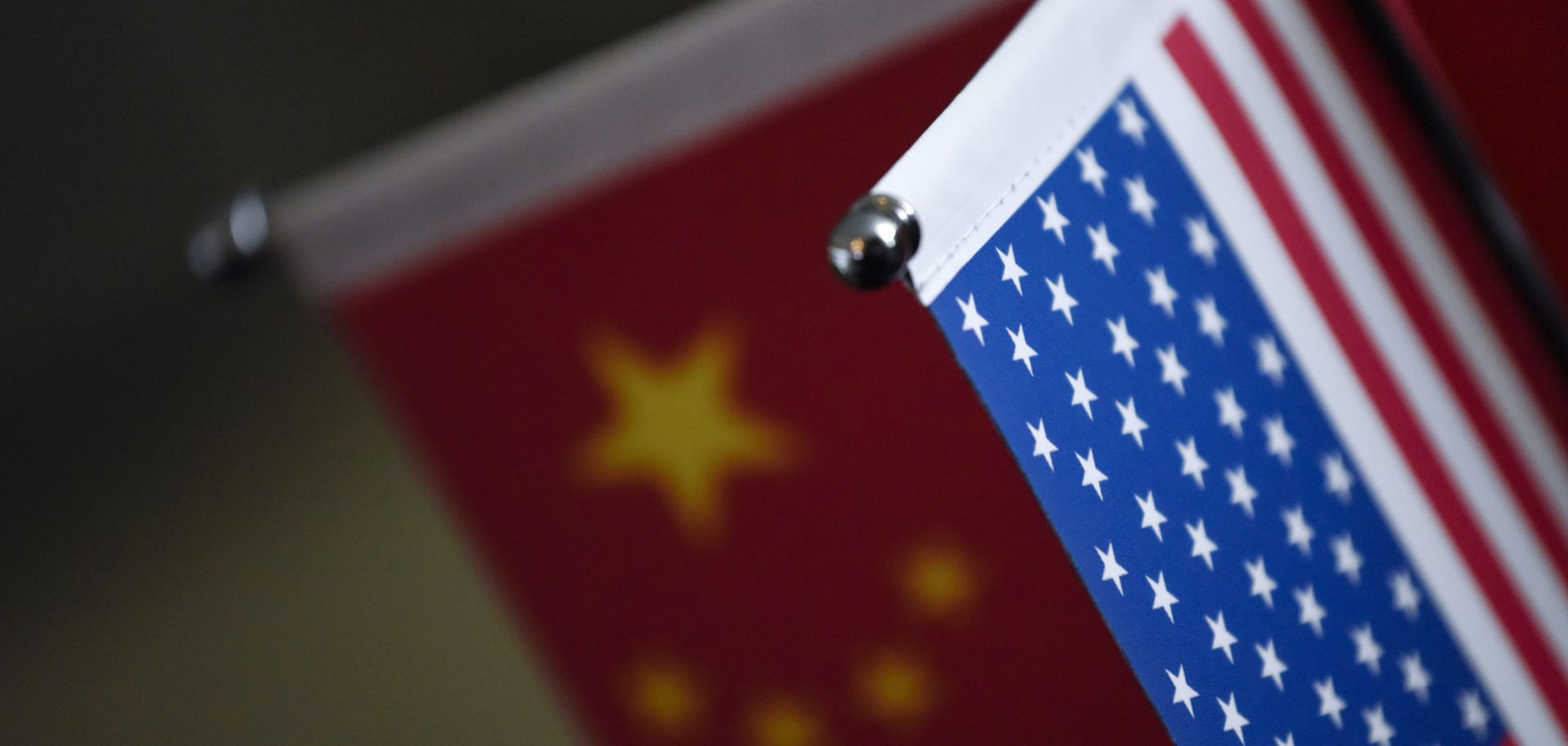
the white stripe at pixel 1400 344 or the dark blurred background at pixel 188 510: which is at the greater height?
the dark blurred background at pixel 188 510

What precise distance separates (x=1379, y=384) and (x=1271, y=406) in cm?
8

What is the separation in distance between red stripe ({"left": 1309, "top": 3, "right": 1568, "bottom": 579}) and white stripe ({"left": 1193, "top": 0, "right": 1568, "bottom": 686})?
3cm

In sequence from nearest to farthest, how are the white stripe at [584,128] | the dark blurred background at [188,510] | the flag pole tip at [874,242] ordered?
1. the flag pole tip at [874,242]
2. the white stripe at [584,128]
3. the dark blurred background at [188,510]

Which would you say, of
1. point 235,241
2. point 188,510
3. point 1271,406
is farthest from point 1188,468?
point 188,510

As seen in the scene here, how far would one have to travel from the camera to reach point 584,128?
3.12ft

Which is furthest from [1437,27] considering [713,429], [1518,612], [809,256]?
[713,429]

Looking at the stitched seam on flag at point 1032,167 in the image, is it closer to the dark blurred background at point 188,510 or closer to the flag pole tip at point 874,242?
the flag pole tip at point 874,242

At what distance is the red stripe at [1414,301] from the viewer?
1.78ft

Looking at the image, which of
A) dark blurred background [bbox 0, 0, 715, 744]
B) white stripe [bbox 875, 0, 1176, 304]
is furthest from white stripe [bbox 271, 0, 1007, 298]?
dark blurred background [bbox 0, 0, 715, 744]

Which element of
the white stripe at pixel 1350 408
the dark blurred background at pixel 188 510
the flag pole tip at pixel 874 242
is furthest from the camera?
the dark blurred background at pixel 188 510

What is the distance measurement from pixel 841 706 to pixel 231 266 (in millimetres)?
577

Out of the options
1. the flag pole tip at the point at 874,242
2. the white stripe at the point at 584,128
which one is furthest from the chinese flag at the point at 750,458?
the flag pole tip at the point at 874,242

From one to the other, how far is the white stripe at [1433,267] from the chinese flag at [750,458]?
1.27 ft

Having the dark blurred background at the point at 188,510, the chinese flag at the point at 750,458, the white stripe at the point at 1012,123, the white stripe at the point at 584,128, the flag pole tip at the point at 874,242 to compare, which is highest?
the dark blurred background at the point at 188,510
